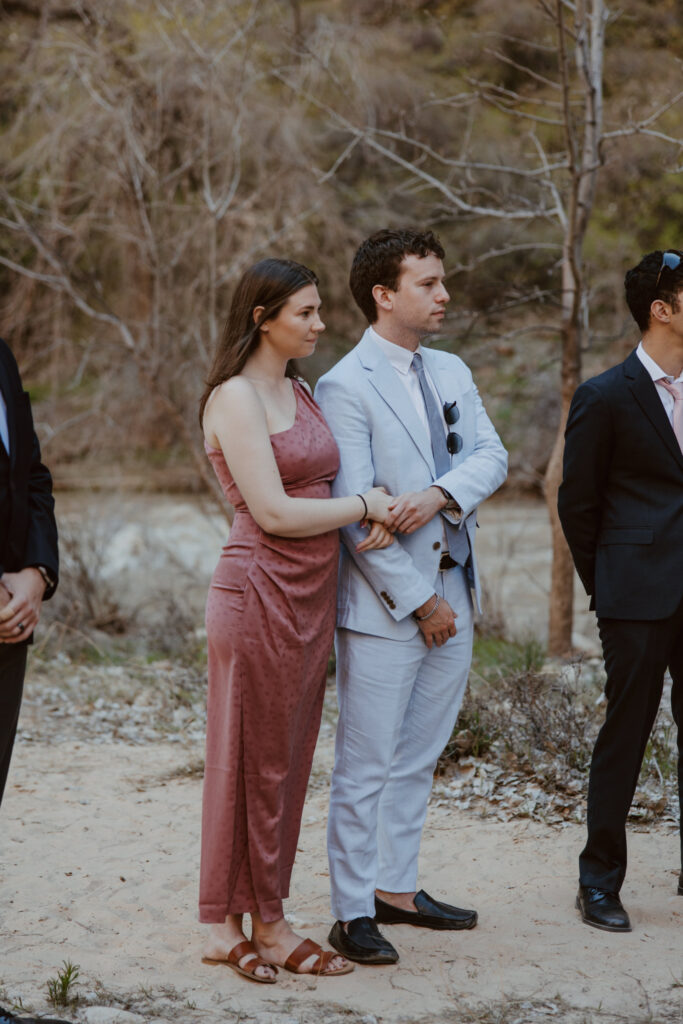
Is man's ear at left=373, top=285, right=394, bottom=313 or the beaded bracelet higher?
man's ear at left=373, top=285, right=394, bottom=313

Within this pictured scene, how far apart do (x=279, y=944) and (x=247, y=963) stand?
0.33 ft

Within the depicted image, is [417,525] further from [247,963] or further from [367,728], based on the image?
[247,963]

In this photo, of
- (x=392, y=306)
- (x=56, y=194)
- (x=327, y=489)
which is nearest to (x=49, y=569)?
(x=327, y=489)

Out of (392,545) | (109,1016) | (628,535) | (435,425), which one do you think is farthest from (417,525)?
(109,1016)

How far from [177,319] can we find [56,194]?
305 centimetres

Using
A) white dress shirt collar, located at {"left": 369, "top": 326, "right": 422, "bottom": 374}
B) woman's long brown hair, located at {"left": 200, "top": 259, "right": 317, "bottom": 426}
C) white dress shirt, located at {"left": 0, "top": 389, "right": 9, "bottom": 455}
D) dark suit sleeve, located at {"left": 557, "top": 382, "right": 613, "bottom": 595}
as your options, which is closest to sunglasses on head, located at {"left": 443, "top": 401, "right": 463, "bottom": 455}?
white dress shirt collar, located at {"left": 369, "top": 326, "right": 422, "bottom": 374}

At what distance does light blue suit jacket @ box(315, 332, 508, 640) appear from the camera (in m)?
3.05

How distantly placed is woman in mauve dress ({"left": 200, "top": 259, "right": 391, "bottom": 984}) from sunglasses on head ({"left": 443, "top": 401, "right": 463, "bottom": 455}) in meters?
0.34

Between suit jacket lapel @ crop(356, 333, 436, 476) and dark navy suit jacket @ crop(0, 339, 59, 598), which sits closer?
dark navy suit jacket @ crop(0, 339, 59, 598)

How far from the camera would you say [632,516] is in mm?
3250

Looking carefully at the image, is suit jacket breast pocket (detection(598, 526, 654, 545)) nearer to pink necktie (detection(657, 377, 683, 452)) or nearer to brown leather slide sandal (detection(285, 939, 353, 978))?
pink necktie (detection(657, 377, 683, 452))

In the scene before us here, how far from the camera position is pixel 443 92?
13539 millimetres

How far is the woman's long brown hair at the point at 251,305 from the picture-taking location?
→ 2973 mm

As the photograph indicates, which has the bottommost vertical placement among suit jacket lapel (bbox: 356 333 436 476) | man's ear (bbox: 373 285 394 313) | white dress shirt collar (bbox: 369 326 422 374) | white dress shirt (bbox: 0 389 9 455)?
white dress shirt (bbox: 0 389 9 455)
